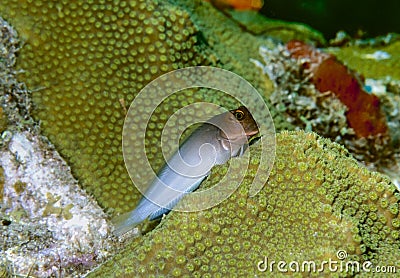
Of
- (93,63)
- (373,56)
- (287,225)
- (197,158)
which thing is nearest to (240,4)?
(373,56)

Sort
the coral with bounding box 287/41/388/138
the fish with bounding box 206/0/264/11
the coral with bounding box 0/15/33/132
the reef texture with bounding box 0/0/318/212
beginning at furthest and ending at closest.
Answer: the fish with bounding box 206/0/264/11
the coral with bounding box 287/41/388/138
the reef texture with bounding box 0/0/318/212
the coral with bounding box 0/15/33/132

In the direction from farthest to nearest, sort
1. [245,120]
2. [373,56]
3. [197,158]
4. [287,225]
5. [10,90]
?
[373,56] → [10,90] → [197,158] → [245,120] → [287,225]

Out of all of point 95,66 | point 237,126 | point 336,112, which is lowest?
point 95,66

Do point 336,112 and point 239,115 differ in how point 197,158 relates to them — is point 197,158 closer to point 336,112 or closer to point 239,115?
point 239,115

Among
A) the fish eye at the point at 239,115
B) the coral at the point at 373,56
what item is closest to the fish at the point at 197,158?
the fish eye at the point at 239,115

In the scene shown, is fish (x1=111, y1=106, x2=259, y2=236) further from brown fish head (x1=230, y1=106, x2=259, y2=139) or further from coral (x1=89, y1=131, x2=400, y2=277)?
coral (x1=89, y1=131, x2=400, y2=277)

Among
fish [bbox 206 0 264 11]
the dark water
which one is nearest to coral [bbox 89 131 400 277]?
fish [bbox 206 0 264 11]

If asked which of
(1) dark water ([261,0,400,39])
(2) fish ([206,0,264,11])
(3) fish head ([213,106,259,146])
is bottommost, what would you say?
(3) fish head ([213,106,259,146])
